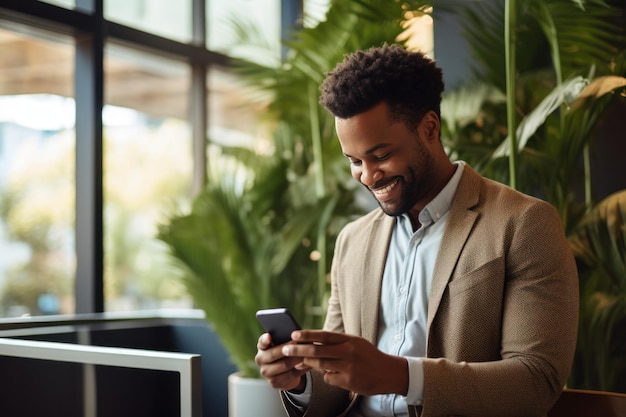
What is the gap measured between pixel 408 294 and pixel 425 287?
4 centimetres

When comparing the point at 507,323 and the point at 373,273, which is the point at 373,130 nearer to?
the point at 373,273

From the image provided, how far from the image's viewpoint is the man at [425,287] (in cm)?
173

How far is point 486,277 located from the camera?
184 centimetres

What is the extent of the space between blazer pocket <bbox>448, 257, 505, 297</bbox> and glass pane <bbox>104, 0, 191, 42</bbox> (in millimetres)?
3745

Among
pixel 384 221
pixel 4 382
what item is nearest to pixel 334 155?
pixel 384 221

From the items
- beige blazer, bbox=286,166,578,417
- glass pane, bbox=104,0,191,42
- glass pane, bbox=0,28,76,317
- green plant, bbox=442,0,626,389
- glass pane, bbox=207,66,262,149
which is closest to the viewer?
beige blazer, bbox=286,166,578,417

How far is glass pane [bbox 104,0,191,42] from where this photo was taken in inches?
202

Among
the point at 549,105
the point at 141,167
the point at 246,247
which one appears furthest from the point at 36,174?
the point at 549,105

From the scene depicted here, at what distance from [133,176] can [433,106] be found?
3.71 m

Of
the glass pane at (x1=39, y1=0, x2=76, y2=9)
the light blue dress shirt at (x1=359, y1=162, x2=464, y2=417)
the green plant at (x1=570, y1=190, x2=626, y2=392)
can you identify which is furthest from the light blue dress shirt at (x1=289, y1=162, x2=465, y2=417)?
the glass pane at (x1=39, y1=0, x2=76, y2=9)

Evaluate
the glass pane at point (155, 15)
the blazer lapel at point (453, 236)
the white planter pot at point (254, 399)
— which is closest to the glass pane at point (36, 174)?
the glass pane at point (155, 15)

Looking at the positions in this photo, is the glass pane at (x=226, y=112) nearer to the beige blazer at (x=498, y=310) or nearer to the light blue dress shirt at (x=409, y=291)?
the light blue dress shirt at (x=409, y=291)

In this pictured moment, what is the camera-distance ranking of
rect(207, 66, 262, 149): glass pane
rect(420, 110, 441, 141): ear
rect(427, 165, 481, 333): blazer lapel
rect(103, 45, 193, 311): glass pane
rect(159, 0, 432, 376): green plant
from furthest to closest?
rect(207, 66, 262, 149): glass pane, rect(103, 45, 193, 311): glass pane, rect(159, 0, 432, 376): green plant, rect(420, 110, 441, 141): ear, rect(427, 165, 481, 333): blazer lapel

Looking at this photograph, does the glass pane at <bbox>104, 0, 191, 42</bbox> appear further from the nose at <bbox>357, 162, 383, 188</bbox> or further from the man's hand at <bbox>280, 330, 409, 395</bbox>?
the man's hand at <bbox>280, 330, 409, 395</bbox>
